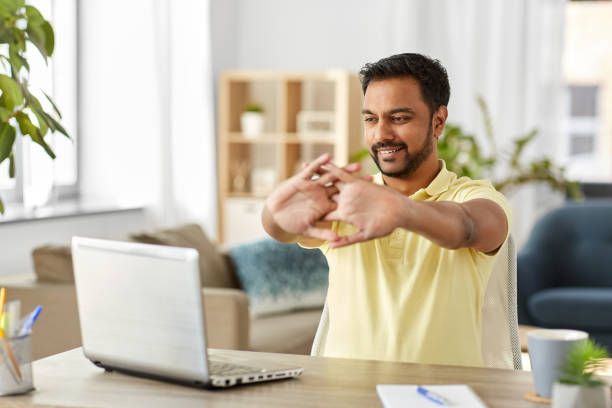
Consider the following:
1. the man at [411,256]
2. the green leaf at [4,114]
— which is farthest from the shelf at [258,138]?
the green leaf at [4,114]

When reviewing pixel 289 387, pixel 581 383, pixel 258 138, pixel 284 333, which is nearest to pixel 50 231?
pixel 284 333

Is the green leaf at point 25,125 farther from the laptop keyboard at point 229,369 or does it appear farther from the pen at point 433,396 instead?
the pen at point 433,396

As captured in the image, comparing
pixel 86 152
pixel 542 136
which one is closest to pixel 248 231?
pixel 86 152

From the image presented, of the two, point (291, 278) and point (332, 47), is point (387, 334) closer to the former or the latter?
point (291, 278)

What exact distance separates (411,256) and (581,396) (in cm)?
68

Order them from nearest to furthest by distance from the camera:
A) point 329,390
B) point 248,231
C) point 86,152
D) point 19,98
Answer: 1. point 329,390
2. point 19,98
3. point 86,152
4. point 248,231

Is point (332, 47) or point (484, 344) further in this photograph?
point (332, 47)

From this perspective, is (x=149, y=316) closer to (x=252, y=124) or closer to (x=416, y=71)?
(x=416, y=71)

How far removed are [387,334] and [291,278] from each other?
2135 millimetres

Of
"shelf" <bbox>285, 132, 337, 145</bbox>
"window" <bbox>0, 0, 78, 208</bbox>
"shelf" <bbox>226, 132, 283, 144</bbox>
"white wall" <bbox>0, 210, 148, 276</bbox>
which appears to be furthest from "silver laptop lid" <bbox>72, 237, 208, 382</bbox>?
"shelf" <bbox>226, 132, 283, 144</bbox>

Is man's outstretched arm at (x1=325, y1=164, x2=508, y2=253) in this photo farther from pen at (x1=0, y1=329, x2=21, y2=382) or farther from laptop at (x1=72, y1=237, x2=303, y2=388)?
pen at (x1=0, y1=329, x2=21, y2=382)

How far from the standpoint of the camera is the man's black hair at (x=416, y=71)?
1.81 meters

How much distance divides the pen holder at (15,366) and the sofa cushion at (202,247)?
2.11 metres

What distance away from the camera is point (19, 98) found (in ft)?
5.64
